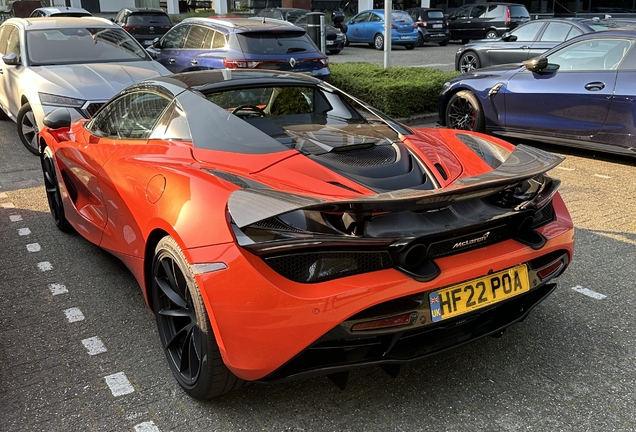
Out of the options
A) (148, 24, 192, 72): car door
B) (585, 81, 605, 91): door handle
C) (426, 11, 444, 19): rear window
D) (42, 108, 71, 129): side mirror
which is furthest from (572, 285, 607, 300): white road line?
(426, 11, 444, 19): rear window

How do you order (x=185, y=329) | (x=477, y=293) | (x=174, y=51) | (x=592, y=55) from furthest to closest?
(x=174, y=51) < (x=592, y=55) < (x=185, y=329) < (x=477, y=293)

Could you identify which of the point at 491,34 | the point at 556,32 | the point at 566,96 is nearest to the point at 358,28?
the point at 491,34

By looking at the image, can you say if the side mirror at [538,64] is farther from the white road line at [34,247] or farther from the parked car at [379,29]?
the parked car at [379,29]

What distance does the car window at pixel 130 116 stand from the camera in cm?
354

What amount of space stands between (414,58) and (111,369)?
17451mm

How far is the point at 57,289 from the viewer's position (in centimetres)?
396

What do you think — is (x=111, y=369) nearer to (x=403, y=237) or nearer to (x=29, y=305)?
(x=29, y=305)

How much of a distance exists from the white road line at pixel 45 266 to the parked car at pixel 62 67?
2.90 m

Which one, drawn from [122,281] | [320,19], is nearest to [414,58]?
[320,19]

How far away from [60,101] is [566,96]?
18.5 feet

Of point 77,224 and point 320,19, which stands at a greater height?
point 320,19

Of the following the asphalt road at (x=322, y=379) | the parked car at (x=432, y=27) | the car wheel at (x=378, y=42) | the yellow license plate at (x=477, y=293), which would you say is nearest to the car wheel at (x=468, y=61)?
the car wheel at (x=378, y=42)

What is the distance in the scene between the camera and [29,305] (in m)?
3.75

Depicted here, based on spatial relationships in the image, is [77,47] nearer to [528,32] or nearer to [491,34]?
[528,32]
